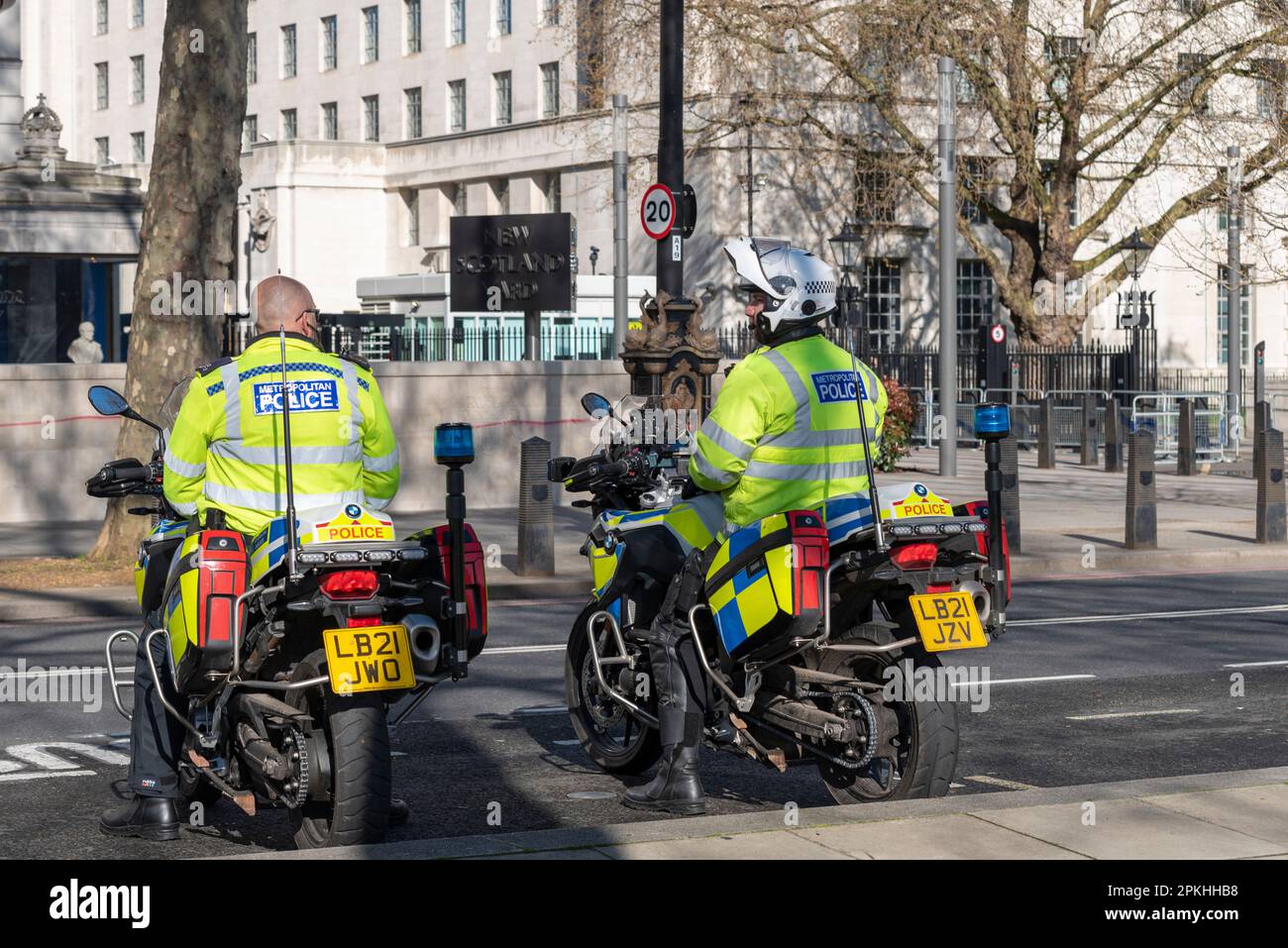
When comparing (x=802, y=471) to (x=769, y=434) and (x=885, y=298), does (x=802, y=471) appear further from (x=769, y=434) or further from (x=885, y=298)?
(x=885, y=298)

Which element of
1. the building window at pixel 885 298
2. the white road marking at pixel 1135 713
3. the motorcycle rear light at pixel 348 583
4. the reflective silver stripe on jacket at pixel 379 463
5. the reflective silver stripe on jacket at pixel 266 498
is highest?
the building window at pixel 885 298

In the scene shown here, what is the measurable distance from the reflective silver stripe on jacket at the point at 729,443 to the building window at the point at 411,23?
6013 centimetres

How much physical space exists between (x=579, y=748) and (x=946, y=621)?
252 centimetres

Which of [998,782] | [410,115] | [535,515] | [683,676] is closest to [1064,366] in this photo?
[535,515]

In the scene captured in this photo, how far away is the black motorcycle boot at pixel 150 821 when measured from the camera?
266 inches

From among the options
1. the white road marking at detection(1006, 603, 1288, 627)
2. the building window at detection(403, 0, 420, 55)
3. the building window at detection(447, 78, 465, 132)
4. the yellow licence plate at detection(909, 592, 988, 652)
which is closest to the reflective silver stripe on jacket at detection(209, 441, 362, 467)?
the yellow licence plate at detection(909, 592, 988, 652)

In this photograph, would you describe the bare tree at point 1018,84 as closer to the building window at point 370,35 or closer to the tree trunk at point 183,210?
the tree trunk at point 183,210

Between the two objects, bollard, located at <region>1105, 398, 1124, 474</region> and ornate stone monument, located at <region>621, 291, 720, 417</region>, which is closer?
Result: ornate stone monument, located at <region>621, 291, 720, 417</region>

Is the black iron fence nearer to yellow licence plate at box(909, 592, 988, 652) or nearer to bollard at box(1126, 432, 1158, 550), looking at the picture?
bollard at box(1126, 432, 1158, 550)

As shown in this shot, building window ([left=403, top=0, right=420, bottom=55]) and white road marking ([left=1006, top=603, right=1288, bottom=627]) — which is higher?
building window ([left=403, top=0, right=420, bottom=55])

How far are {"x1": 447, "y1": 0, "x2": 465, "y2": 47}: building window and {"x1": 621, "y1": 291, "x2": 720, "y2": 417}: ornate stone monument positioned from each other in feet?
150

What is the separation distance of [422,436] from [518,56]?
40.3 metres

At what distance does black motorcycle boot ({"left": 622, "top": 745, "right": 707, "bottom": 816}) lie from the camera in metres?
7.08

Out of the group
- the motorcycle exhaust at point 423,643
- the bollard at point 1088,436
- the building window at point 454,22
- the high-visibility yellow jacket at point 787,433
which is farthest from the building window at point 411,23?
the motorcycle exhaust at point 423,643
